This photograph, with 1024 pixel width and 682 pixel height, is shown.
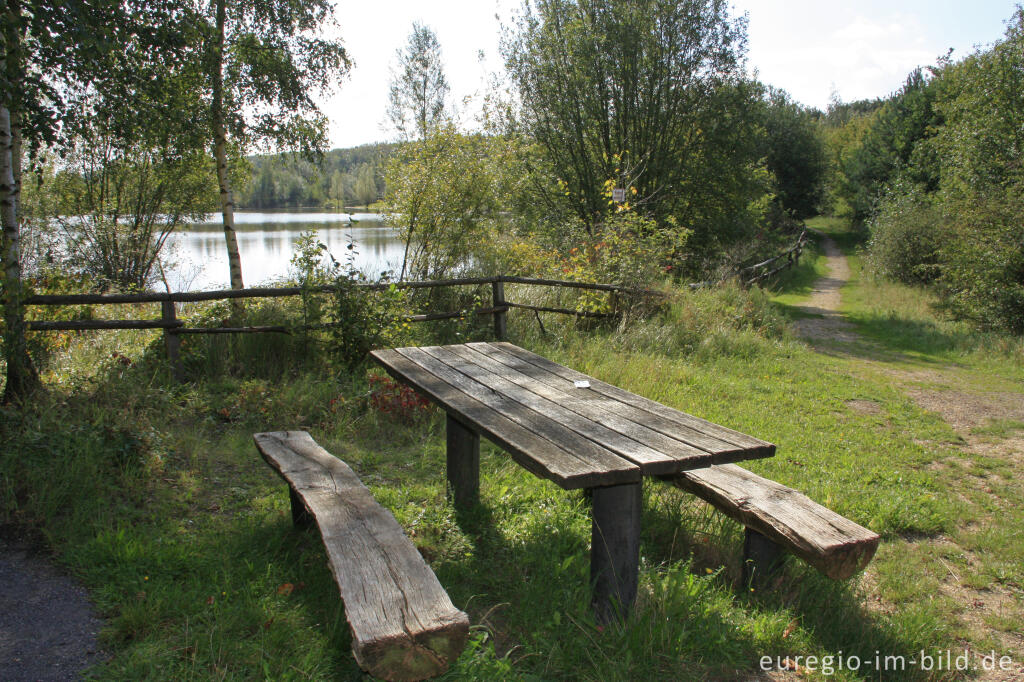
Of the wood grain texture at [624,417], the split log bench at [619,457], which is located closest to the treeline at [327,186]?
the wood grain texture at [624,417]

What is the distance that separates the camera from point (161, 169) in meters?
14.9

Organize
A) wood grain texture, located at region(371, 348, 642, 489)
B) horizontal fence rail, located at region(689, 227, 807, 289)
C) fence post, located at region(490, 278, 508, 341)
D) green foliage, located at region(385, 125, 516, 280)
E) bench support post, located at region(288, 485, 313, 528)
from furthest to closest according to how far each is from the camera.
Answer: horizontal fence rail, located at region(689, 227, 807, 289)
green foliage, located at region(385, 125, 516, 280)
fence post, located at region(490, 278, 508, 341)
bench support post, located at region(288, 485, 313, 528)
wood grain texture, located at region(371, 348, 642, 489)

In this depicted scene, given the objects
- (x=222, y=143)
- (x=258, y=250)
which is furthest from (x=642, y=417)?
(x=258, y=250)

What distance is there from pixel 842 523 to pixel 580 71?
48.5ft

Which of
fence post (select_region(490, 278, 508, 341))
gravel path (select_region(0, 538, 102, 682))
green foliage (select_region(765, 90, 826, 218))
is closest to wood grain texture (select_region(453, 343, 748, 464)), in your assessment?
gravel path (select_region(0, 538, 102, 682))

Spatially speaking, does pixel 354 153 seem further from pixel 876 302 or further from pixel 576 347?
pixel 576 347

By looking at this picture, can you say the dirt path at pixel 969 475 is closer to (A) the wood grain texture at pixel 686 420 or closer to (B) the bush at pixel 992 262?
(A) the wood grain texture at pixel 686 420

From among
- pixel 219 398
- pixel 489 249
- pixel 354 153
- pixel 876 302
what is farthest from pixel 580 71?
pixel 354 153

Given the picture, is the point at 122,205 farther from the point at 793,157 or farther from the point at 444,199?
the point at 793,157

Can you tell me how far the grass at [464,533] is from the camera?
94.3 inches

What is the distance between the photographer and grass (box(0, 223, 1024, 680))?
7.86ft

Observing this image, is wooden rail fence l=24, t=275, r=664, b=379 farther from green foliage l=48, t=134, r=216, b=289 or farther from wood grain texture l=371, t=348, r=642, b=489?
green foliage l=48, t=134, r=216, b=289

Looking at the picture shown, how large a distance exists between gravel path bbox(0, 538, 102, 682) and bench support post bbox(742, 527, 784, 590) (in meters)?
2.61

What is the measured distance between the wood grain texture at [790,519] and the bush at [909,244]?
55.7ft
